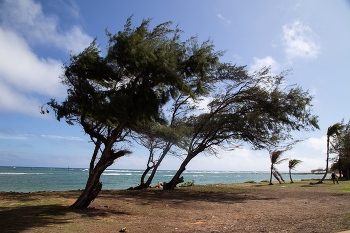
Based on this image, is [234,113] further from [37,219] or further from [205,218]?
[37,219]

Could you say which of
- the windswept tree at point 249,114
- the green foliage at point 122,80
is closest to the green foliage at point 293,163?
the windswept tree at point 249,114

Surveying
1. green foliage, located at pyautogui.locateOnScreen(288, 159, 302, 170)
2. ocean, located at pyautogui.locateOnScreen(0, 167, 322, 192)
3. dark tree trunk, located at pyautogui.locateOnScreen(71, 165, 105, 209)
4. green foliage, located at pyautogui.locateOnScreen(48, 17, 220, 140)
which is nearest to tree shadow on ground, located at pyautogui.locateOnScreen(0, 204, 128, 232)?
dark tree trunk, located at pyautogui.locateOnScreen(71, 165, 105, 209)

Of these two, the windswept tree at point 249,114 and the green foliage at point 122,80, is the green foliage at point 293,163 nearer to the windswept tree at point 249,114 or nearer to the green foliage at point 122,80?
the windswept tree at point 249,114

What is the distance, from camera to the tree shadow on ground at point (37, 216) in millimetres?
4605

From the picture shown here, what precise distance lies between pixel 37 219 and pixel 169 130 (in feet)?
15.0

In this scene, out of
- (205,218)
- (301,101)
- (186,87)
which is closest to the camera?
(205,218)

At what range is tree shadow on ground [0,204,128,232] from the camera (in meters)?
4.61

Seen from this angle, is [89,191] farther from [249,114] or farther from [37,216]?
[249,114]

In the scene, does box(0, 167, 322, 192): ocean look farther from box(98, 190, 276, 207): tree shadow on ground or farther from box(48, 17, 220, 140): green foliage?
box(48, 17, 220, 140): green foliage

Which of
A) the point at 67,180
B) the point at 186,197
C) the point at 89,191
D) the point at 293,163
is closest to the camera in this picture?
the point at 89,191

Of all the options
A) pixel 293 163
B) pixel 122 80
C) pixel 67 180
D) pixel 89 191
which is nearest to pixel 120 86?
pixel 122 80

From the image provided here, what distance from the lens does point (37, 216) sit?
5.57m

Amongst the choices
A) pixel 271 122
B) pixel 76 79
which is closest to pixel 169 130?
pixel 76 79

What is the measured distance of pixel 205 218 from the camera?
5852 millimetres
